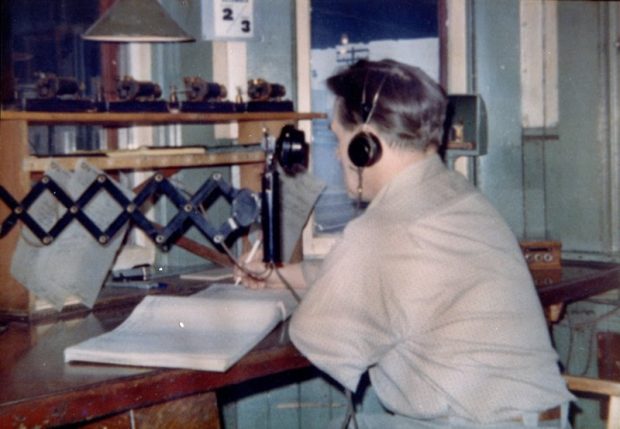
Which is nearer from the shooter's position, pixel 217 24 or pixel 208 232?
pixel 208 232

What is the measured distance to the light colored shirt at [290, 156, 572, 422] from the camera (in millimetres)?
1404

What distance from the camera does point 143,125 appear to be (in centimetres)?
260

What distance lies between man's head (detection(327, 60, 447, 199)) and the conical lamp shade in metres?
0.81

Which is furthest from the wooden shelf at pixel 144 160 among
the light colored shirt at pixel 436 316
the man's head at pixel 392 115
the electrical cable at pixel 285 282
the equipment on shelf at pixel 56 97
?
the light colored shirt at pixel 436 316

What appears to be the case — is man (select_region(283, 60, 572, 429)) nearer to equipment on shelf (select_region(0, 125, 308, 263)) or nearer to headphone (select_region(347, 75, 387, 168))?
headphone (select_region(347, 75, 387, 168))

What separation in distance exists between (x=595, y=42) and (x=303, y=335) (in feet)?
4.88

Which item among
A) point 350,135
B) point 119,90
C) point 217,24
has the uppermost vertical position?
point 217,24

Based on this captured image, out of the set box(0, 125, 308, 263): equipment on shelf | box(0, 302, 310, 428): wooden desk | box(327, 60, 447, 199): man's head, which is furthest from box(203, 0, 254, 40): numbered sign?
box(0, 302, 310, 428): wooden desk

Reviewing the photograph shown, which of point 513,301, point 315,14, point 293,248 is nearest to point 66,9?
point 315,14

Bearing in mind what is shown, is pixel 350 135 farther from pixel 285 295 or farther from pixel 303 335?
pixel 285 295

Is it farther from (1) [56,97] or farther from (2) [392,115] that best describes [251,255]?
(2) [392,115]

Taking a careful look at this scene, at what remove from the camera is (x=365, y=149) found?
154 cm

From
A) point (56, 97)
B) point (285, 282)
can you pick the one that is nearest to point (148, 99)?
point (56, 97)

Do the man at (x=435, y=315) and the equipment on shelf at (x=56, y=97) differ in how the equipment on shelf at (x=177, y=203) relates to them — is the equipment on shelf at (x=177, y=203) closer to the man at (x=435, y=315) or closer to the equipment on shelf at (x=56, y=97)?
Answer: the equipment on shelf at (x=56, y=97)
